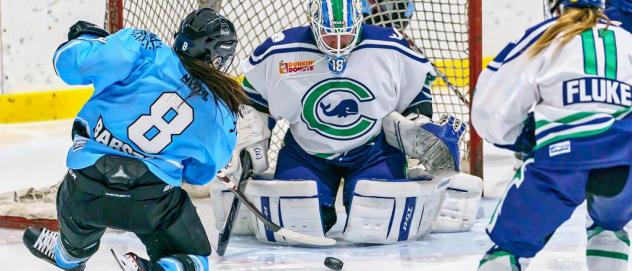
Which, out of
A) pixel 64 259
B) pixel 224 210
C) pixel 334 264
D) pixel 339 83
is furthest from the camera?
pixel 224 210

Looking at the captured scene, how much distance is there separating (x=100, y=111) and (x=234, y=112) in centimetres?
29

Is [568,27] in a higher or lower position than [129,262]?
higher

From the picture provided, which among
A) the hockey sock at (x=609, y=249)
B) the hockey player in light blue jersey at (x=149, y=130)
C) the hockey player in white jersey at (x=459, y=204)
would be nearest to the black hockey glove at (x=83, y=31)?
the hockey player in light blue jersey at (x=149, y=130)

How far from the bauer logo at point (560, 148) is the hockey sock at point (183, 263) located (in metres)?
0.79

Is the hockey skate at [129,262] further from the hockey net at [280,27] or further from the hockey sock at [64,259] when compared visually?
the hockey net at [280,27]

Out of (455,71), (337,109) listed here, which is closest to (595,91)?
(337,109)

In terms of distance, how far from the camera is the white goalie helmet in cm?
346

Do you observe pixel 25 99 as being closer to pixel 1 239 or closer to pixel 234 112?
pixel 1 239

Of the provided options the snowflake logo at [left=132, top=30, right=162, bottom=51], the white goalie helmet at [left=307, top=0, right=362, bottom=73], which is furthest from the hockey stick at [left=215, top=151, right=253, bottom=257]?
the snowflake logo at [left=132, top=30, right=162, bottom=51]

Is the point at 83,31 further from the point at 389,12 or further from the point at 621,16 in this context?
the point at 389,12

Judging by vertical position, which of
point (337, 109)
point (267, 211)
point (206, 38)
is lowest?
point (267, 211)

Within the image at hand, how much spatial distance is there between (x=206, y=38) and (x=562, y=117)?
0.77 m

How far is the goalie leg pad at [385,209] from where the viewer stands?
353 cm

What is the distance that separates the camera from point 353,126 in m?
3.62
